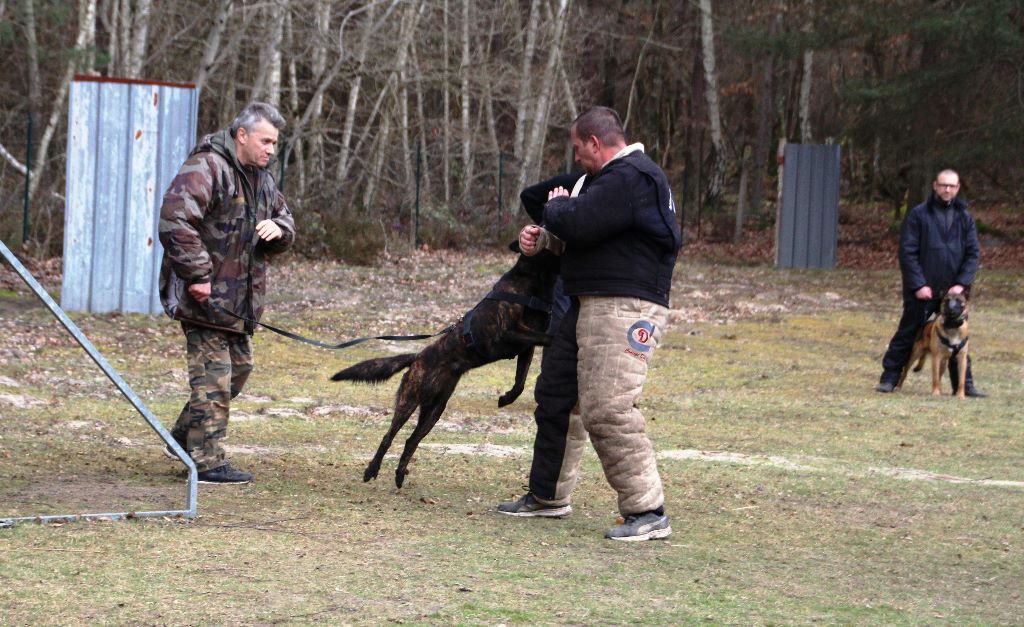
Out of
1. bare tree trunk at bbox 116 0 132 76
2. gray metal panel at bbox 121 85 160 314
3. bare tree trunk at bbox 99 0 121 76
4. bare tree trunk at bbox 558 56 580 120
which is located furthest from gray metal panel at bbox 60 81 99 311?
bare tree trunk at bbox 558 56 580 120

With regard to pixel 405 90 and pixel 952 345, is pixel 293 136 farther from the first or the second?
pixel 952 345

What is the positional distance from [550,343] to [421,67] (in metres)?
21.1

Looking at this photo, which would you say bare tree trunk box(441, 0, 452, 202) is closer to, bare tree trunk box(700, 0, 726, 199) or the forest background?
the forest background

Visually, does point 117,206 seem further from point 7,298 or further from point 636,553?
point 636,553

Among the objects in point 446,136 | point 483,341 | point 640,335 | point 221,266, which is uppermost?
point 446,136

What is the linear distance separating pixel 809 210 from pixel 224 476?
72.3ft

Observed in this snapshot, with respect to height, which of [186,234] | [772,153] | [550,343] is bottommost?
[550,343]

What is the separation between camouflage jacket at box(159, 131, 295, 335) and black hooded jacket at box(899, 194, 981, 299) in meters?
6.96

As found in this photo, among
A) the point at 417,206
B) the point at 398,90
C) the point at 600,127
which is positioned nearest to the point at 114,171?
the point at 600,127

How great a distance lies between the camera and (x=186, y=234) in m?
6.09

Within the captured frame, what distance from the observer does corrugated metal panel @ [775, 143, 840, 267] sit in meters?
26.9

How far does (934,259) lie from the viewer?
1167 centimetres

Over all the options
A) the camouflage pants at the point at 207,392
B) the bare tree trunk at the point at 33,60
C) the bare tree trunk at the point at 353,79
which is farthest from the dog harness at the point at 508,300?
the bare tree trunk at the point at 33,60

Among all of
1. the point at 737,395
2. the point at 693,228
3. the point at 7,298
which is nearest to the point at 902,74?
the point at 693,228
